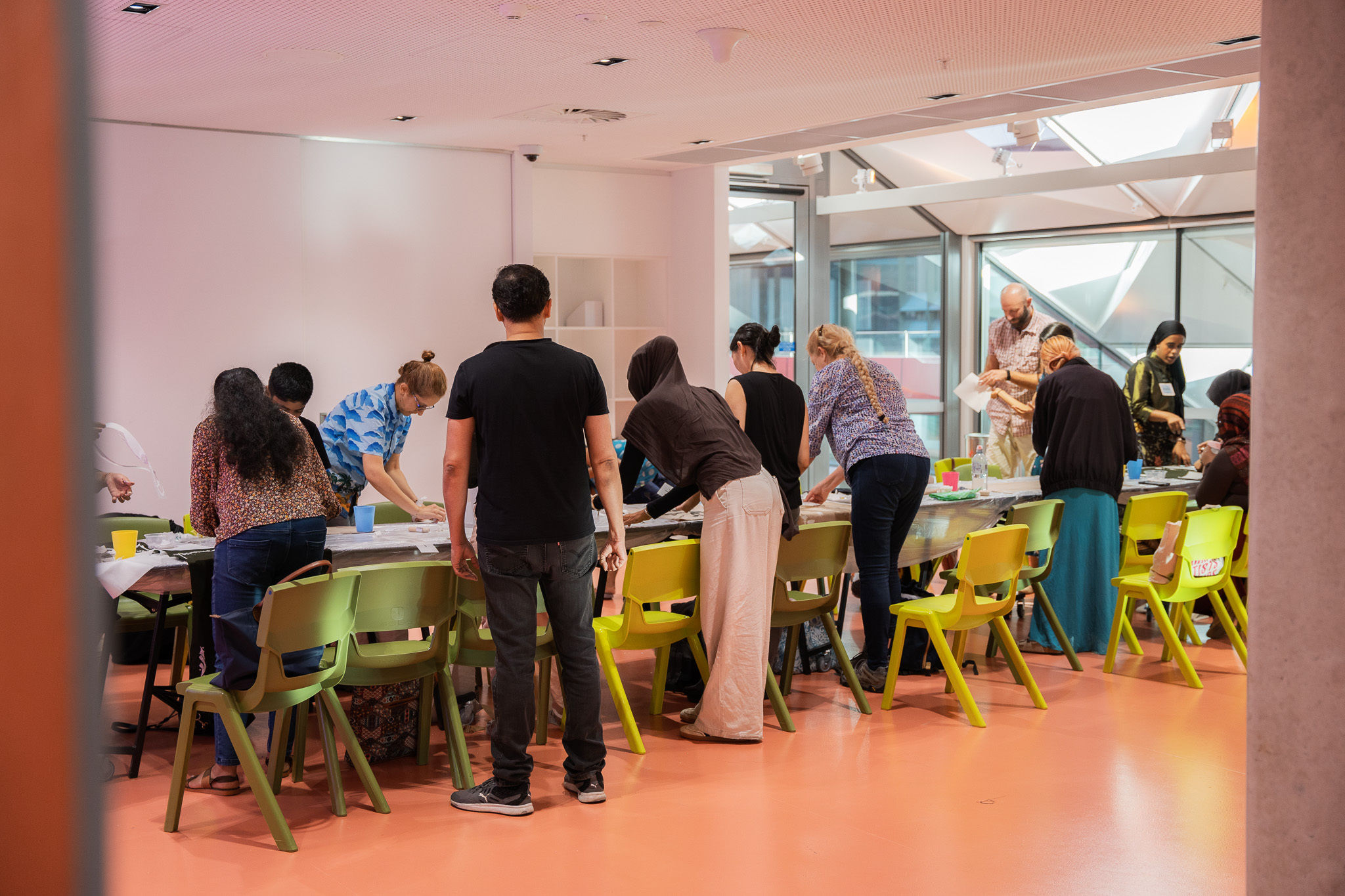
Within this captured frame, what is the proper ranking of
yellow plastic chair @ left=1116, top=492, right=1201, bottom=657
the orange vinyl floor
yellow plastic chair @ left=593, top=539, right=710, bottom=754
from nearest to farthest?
the orange vinyl floor < yellow plastic chair @ left=593, top=539, right=710, bottom=754 < yellow plastic chair @ left=1116, top=492, right=1201, bottom=657

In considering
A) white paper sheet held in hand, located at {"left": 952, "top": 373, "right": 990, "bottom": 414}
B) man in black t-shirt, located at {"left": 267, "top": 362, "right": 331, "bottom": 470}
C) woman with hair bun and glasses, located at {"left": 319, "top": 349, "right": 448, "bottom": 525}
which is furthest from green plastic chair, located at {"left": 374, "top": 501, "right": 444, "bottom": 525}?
white paper sheet held in hand, located at {"left": 952, "top": 373, "right": 990, "bottom": 414}

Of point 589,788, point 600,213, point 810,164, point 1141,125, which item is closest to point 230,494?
point 589,788

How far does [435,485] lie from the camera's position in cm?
794

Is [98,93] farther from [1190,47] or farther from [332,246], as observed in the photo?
[332,246]

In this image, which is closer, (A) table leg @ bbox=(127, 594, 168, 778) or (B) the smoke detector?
(A) table leg @ bbox=(127, 594, 168, 778)

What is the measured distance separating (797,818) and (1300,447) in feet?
6.64

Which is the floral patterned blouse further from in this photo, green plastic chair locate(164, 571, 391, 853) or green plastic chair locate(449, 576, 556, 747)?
green plastic chair locate(449, 576, 556, 747)

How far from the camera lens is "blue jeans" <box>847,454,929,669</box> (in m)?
5.02

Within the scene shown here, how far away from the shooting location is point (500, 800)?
11.8 feet

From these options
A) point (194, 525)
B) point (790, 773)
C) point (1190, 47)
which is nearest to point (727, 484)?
point (790, 773)

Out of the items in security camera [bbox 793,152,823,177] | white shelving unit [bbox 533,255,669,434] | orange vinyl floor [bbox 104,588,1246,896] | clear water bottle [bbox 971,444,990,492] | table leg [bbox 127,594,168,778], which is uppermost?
security camera [bbox 793,152,823,177]

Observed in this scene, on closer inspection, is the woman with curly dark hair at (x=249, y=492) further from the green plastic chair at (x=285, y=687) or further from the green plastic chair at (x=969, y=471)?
the green plastic chair at (x=969, y=471)

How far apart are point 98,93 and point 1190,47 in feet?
18.2

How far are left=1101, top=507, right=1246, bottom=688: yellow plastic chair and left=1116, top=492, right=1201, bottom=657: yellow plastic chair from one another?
15 cm
